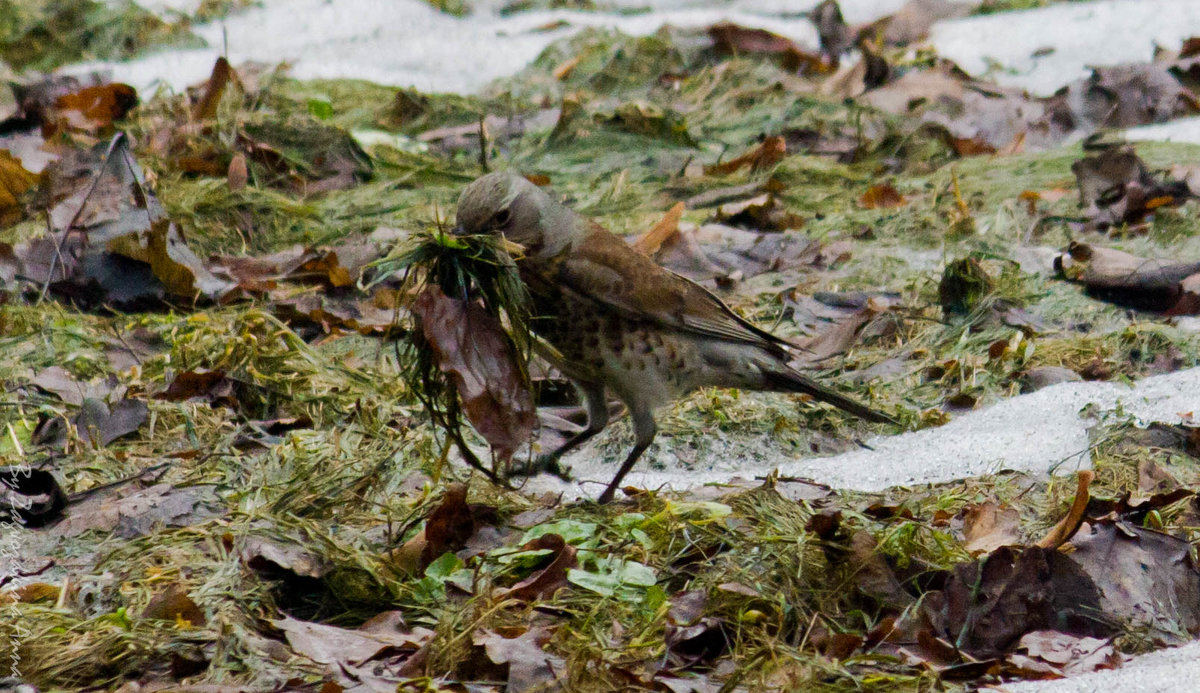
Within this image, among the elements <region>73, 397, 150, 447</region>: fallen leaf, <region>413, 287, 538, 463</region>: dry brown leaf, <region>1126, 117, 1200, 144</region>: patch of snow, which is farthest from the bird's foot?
<region>1126, 117, 1200, 144</region>: patch of snow

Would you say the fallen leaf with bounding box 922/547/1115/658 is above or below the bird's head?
below

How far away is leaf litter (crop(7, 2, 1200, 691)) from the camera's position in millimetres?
3037

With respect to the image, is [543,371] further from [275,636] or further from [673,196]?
[673,196]

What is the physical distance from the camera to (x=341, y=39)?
10.6 meters

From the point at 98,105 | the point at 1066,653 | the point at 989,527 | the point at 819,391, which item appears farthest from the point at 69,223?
the point at 1066,653

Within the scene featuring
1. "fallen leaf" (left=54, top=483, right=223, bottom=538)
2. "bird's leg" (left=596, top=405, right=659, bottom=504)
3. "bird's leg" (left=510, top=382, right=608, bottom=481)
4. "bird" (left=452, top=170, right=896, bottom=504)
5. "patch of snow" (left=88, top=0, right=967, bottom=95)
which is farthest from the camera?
"patch of snow" (left=88, top=0, right=967, bottom=95)

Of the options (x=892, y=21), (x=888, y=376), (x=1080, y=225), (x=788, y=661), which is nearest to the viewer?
(x=788, y=661)

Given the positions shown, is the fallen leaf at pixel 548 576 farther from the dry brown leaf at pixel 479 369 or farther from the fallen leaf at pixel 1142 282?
the fallen leaf at pixel 1142 282

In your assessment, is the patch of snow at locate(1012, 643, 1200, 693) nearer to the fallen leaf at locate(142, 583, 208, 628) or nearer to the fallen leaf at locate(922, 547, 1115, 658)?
the fallen leaf at locate(922, 547, 1115, 658)

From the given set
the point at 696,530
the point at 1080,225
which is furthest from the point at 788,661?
the point at 1080,225

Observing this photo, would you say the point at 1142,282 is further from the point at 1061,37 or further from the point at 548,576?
the point at 1061,37

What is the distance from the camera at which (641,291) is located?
4.29 meters

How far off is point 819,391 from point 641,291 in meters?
0.73

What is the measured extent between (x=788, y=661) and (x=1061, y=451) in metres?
1.80
